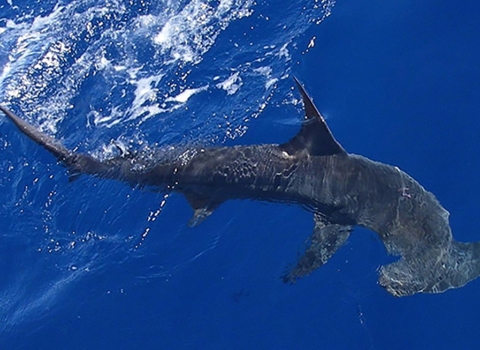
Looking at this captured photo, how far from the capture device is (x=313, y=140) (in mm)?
11000

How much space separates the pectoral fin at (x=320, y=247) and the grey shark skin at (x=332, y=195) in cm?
2

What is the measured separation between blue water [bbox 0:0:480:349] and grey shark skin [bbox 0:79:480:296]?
53 cm

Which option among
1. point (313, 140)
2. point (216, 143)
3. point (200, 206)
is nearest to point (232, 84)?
point (216, 143)

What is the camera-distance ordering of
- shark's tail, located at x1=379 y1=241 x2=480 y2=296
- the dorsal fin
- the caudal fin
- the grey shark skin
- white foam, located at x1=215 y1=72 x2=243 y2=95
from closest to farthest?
shark's tail, located at x1=379 y1=241 x2=480 y2=296 < the grey shark skin < the dorsal fin < the caudal fin < white foam, located at x1=215 y1=72 x2=243 y2=95

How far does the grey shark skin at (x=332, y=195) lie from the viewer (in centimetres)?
1045

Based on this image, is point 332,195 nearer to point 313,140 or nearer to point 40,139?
point 313,140

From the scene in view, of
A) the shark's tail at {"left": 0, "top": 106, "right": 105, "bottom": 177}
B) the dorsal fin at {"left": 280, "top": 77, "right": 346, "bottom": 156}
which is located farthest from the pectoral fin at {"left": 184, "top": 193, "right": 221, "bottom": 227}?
the shark's tail at {"left": 0, "top": 106, "right": 105, "bottom": 177}

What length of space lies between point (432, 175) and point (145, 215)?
19.8 feet

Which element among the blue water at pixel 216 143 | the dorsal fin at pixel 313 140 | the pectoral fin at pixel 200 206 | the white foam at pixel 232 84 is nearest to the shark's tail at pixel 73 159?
the blue water at pixel 216 143

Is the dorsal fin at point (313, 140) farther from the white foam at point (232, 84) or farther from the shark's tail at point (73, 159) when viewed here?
the shark's tail at point (73, 159)

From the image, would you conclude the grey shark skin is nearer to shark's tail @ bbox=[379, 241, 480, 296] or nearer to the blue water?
shark's tail @ bbox=[379, 241, 480, 296]

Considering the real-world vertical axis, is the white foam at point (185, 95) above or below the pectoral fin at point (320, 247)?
above

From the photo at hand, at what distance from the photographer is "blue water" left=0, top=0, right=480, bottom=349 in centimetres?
1135

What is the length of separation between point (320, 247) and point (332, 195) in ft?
3.49
